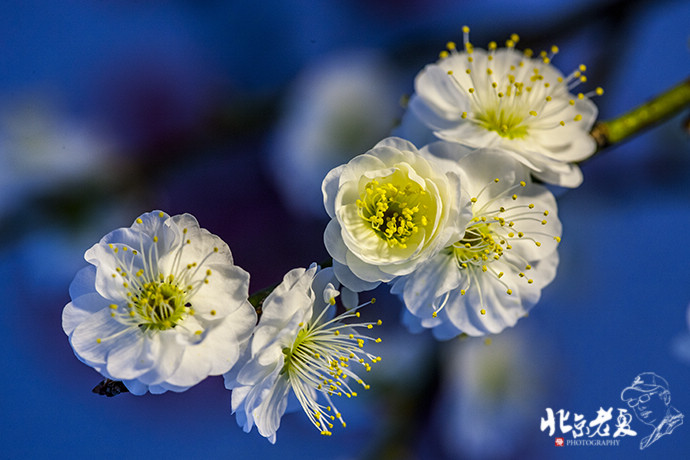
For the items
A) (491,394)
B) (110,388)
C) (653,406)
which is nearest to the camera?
(110,388)

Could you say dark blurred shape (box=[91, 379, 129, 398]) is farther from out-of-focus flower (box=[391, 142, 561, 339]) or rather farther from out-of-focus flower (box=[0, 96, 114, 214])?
out-of-focus flower (box=[0, 96, 114, 214])

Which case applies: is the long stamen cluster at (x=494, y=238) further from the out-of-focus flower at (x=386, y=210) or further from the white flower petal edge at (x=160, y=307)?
the white flower petal edge at (x=160, y=307)

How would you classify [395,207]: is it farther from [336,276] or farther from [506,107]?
[506,107]

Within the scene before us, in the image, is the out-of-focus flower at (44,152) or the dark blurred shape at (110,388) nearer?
the dark blurred shape at (110,388)

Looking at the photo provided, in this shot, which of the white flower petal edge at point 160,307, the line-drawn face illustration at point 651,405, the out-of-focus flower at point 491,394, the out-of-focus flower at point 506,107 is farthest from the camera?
the out-of-focus flower at point 491,394

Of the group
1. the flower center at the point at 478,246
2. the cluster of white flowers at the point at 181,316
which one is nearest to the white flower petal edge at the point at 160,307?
the cluster of white flowers at the point at 181,316

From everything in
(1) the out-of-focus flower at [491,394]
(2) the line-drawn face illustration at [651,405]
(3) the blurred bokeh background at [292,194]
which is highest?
(3) the blurred bokeh background at [292,194]

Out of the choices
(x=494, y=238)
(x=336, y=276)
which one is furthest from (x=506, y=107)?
(x=336, y=276)
